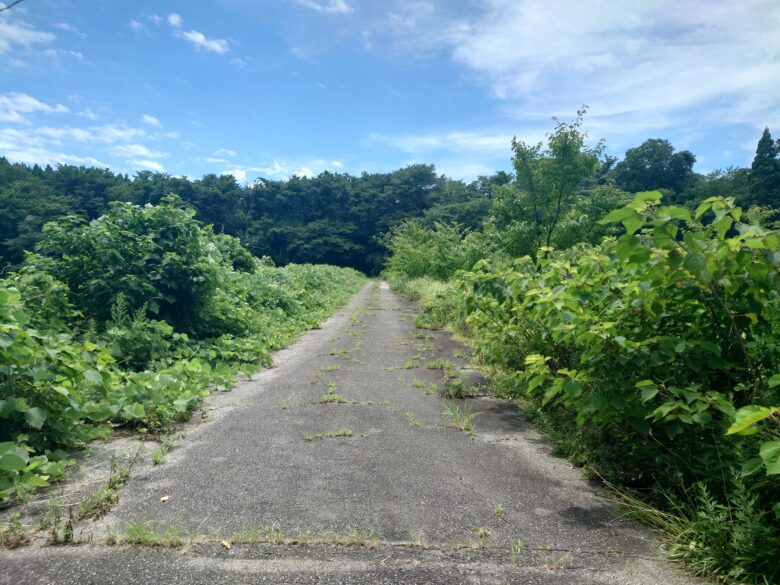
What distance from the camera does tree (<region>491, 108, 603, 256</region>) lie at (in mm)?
11117

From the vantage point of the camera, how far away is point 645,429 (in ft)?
9.35

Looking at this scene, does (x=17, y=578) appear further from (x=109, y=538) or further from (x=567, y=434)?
(x=567, y=434)

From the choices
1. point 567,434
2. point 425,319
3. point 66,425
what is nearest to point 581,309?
point 567,434

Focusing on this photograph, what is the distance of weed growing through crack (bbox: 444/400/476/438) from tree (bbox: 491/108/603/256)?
721cm

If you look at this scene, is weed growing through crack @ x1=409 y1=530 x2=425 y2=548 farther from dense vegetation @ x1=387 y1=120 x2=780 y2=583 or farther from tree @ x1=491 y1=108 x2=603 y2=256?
tree @ x1=491 y1=108 x2=603 y2=256

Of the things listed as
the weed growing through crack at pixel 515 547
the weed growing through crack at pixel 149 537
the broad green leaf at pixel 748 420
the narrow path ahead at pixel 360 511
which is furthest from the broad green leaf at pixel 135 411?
the broad green leaf at pixel 748 420

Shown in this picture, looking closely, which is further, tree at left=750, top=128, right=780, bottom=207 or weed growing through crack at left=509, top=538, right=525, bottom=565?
tree at left=750, top=128, right=780, bottom=207

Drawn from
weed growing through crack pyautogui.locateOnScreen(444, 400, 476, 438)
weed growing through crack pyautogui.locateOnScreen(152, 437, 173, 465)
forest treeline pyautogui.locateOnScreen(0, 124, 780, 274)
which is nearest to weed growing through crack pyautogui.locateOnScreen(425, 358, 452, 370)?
weed growing through crack pyautogui.locateOnScreen(444, 400, 476, 438)

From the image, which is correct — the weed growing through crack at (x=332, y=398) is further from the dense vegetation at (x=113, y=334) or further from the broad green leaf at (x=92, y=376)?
the broad green leaf at (x=92, y=376)

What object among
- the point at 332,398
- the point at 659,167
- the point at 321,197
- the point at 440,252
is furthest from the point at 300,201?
the point at 332,398

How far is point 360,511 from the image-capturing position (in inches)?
113

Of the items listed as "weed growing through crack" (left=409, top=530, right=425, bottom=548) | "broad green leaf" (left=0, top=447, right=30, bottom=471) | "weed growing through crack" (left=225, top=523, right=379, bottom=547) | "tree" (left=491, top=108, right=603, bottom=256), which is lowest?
"weed growing through crack" (left=409, top=530, right=425, bottom=548)

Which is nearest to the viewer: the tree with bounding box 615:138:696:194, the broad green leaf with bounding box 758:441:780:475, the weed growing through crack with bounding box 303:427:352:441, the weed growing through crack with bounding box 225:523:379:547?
the broad green leaf with bounding box 758:441:780:475

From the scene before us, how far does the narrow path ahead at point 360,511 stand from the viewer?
2.29 meters
